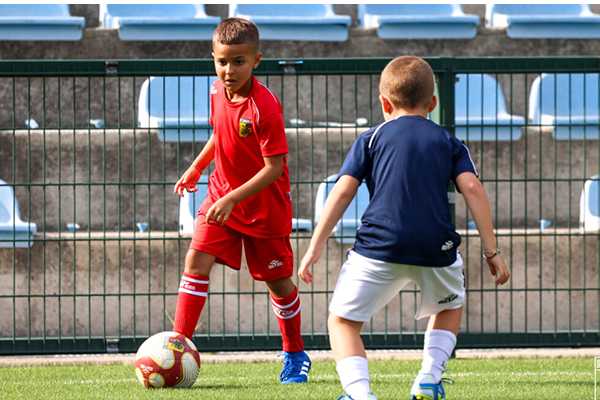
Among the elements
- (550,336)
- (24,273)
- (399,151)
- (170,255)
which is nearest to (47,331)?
(24,273)

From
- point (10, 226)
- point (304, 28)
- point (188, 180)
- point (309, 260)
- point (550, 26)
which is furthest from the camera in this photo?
point (550, 26)

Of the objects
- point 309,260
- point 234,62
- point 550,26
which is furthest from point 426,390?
point 550,26

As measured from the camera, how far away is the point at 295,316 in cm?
646

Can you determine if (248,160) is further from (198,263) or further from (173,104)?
(173,104)

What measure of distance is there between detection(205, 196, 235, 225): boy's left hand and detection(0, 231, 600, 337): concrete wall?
220 centimetres

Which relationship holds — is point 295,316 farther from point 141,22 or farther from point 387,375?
point 141,22

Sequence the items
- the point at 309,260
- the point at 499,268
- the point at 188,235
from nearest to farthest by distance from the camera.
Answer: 1. the point at 309,260
2. the point at 499,268
3. the point at 188,235

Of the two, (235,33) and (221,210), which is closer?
(221,210)

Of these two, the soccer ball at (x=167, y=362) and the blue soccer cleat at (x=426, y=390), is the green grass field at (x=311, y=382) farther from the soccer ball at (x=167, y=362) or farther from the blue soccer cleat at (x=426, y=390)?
the blue soccer cleat at (x=426, y=390)

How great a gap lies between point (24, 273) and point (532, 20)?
629 centimetres

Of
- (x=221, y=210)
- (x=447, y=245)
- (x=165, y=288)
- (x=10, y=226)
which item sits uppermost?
(x=447, y=245)

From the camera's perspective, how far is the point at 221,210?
5.80m

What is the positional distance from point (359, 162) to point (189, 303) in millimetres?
1599

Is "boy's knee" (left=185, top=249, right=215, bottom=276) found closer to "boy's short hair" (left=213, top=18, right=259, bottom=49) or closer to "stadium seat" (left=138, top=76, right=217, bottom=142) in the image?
"boy's short hair" (left=213, top=18, right=259, bottom=49)
